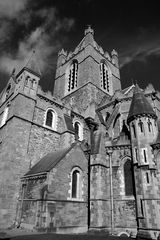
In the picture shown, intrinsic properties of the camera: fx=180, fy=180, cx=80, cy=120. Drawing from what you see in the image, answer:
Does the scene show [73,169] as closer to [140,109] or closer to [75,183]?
[75,183]

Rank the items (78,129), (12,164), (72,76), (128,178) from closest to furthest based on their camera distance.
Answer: (12,164) < (128,178) < (78,129) < (72,76)

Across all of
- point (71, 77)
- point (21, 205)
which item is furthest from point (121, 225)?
point (71, 77)

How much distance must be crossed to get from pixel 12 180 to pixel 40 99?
936cm

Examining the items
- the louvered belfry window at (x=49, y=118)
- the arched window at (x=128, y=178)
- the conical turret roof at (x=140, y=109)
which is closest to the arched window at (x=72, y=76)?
the louvered belfry window at (x=49, y=118)

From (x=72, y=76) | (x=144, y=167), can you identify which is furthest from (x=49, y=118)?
(x=72, y=76)

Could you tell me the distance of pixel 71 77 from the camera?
36844mm

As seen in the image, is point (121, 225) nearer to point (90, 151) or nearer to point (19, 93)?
point (90, 151)

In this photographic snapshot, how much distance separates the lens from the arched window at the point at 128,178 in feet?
49.3

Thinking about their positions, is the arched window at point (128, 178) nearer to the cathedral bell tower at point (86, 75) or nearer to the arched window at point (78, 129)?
the arched window at point (78, 129)

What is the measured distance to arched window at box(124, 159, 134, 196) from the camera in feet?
49.3

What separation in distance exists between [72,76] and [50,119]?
1843 cm

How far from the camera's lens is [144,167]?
14.3 metres

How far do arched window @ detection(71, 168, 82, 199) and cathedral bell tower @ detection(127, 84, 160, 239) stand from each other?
14.9 ft

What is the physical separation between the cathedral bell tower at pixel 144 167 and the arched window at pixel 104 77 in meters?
17.3
